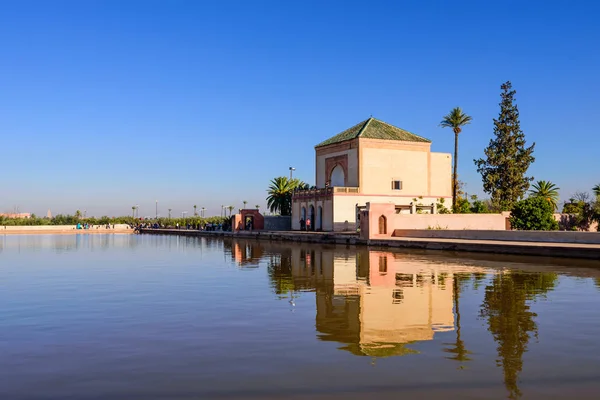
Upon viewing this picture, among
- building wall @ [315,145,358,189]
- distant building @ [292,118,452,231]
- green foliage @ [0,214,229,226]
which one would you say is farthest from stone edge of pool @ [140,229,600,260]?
green foliage @ [0,214,229,226]

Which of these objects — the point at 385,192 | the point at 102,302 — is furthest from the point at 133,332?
the point at 385,192

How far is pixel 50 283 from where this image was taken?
14.3 meters

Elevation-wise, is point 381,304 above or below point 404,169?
below

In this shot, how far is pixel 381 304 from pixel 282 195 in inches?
1792

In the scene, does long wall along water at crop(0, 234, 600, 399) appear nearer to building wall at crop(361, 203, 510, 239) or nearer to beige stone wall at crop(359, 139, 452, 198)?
building wall at crop(361, 203, 510, 239)

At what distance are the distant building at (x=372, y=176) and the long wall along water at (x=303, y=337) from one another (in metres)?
27.0

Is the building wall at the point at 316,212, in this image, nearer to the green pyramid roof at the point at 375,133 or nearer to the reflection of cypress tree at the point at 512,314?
the green pyramid roof at the point at 375,133

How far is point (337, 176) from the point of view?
45906 millimetres

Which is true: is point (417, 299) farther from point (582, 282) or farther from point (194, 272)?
point (194, 272)

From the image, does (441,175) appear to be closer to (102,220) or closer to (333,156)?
(333,156)

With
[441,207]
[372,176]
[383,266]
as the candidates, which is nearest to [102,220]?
[372,176]

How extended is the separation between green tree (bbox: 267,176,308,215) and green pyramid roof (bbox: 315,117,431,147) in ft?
30.4

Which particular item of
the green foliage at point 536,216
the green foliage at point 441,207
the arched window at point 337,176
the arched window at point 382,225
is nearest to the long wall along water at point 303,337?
the arched window at point 382,225

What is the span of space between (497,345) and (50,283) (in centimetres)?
1121
